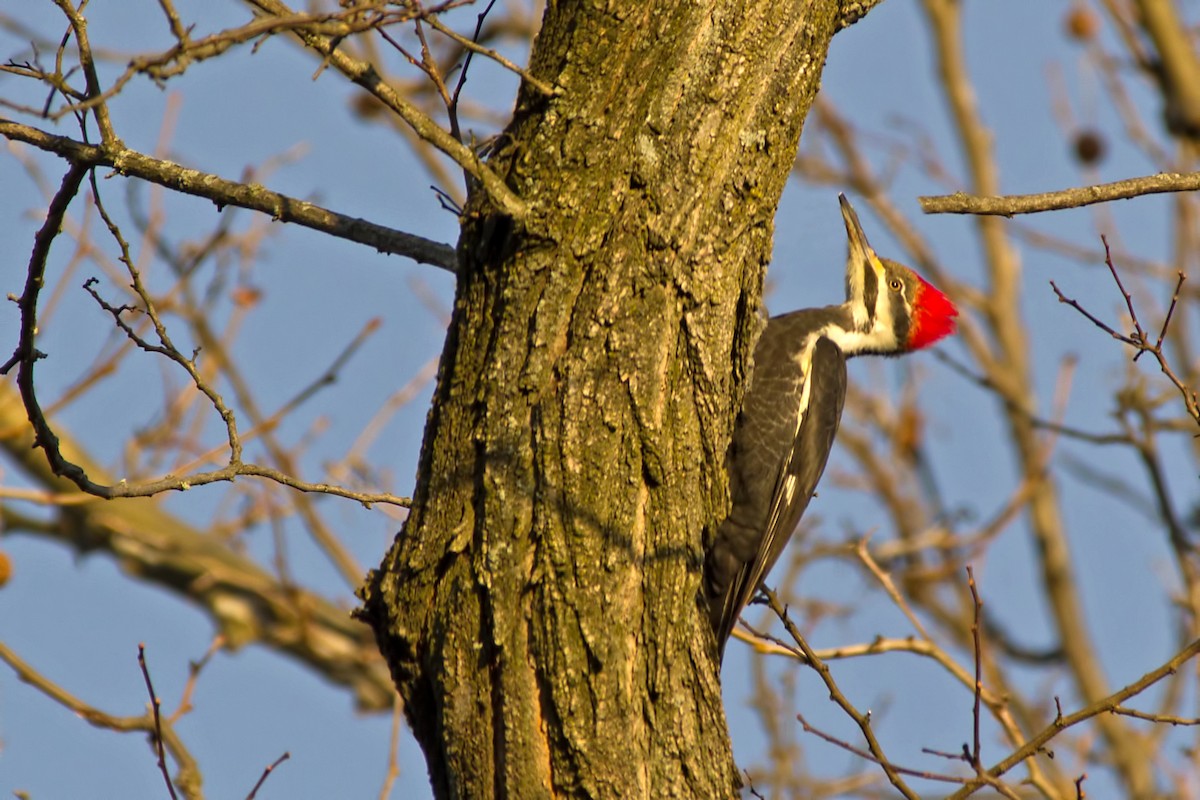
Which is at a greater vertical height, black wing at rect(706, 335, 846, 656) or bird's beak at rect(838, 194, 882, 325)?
bird's beak at rect(838, 194, 882, 325)

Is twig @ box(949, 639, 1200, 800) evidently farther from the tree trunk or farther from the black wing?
the black wing

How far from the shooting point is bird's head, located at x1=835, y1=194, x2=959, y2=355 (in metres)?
5.49

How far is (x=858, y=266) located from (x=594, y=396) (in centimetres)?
317

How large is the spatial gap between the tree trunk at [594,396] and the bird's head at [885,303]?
283cm

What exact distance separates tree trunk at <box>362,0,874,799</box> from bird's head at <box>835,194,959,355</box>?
9.29ft

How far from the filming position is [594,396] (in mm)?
2625

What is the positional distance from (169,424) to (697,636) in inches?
169

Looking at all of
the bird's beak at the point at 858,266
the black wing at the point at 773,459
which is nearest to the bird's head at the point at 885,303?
the bird's beak at the point at 858,266

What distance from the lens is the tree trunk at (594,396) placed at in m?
2.61

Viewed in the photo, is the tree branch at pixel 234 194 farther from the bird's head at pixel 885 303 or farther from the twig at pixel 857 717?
the bird's head at pixel 885 303

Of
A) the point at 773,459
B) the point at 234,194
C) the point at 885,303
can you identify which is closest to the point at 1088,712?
the point at 773,459

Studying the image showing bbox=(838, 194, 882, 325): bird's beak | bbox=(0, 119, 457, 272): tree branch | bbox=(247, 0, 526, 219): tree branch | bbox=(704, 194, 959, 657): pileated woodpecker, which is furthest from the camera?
bbox=(838, 194, 882, 325): bird's beak

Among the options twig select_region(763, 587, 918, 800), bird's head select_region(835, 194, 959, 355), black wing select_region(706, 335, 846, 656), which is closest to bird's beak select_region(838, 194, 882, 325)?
bird's head select_region(835, 194, 959, 355)

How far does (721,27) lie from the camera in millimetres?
2674
